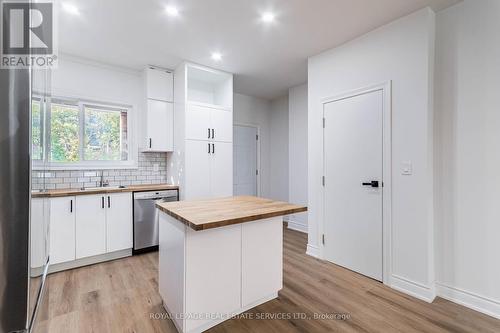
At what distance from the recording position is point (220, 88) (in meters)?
4.07

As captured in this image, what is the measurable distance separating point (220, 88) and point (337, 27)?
2.15 meters

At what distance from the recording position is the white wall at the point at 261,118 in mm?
5055

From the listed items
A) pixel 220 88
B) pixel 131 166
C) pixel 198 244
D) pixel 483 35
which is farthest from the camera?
pixel 220 88

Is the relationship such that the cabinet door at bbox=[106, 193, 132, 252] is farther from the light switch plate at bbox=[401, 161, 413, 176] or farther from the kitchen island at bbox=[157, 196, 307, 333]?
the light switch plate at bbox=[401, 161, 413, 176]

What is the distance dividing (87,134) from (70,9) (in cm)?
171

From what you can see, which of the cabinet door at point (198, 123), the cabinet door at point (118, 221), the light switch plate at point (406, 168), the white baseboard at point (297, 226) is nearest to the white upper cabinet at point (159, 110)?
the cabinet door at point (198, 123)

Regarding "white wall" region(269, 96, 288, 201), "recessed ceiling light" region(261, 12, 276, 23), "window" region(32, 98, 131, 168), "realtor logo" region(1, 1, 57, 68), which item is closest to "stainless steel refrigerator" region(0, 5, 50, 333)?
"realtor logo" region(1, 1, 57, 68)

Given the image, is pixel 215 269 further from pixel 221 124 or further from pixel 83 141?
pixel 83 141

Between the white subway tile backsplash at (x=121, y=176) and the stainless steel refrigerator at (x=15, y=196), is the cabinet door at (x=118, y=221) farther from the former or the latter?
the stainless steel refrigerator at (x=15, y=196)

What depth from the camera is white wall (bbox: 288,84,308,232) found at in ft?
14.5

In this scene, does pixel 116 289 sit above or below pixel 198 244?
below

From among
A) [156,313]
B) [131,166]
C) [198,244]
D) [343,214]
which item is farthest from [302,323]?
[131,166]

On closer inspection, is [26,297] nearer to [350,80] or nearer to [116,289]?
[116,289]

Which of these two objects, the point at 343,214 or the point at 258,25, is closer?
the point at 258,25
